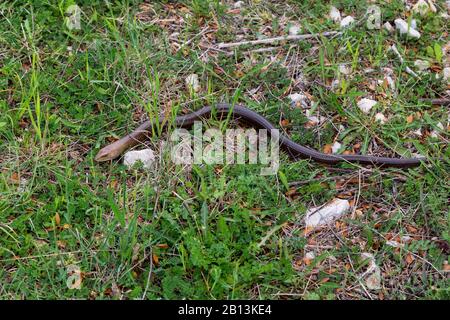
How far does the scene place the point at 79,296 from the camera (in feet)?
11.8

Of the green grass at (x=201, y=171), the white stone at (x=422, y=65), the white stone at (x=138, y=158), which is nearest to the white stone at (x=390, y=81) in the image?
the green grass at (x=201, y=171)

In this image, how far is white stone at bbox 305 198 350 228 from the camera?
4039mm

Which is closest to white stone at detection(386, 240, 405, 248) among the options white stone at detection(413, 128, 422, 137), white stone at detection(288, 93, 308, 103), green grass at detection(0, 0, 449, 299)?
green grass at detection(0, 0, 449, 299)

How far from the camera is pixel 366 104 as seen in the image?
4699mm

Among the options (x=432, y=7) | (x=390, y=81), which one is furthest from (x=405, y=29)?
(x=390, y=81)

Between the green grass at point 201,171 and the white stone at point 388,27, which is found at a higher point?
the white stone at point 388,27

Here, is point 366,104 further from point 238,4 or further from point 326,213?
point 238,4

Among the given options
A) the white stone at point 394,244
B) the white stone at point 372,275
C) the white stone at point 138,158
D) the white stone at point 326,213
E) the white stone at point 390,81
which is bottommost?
the white stone at point 372,275

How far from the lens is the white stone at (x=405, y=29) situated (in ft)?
16.9

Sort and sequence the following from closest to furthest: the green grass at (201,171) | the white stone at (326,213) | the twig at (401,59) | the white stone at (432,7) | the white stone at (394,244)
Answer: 1. the green grass at (201,171)
2. the white stone at (394,244)
3. the white stone at (326,213)
4. the twig at (401,59)
5. the white stone at (432,7)

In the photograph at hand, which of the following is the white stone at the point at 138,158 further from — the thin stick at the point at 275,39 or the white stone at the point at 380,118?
the white stone at the point at 380,118

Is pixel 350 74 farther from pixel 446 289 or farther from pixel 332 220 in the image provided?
pixel 446 289

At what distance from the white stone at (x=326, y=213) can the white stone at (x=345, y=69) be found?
1287 millimetres

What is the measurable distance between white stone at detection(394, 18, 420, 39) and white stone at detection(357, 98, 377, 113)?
84cm
